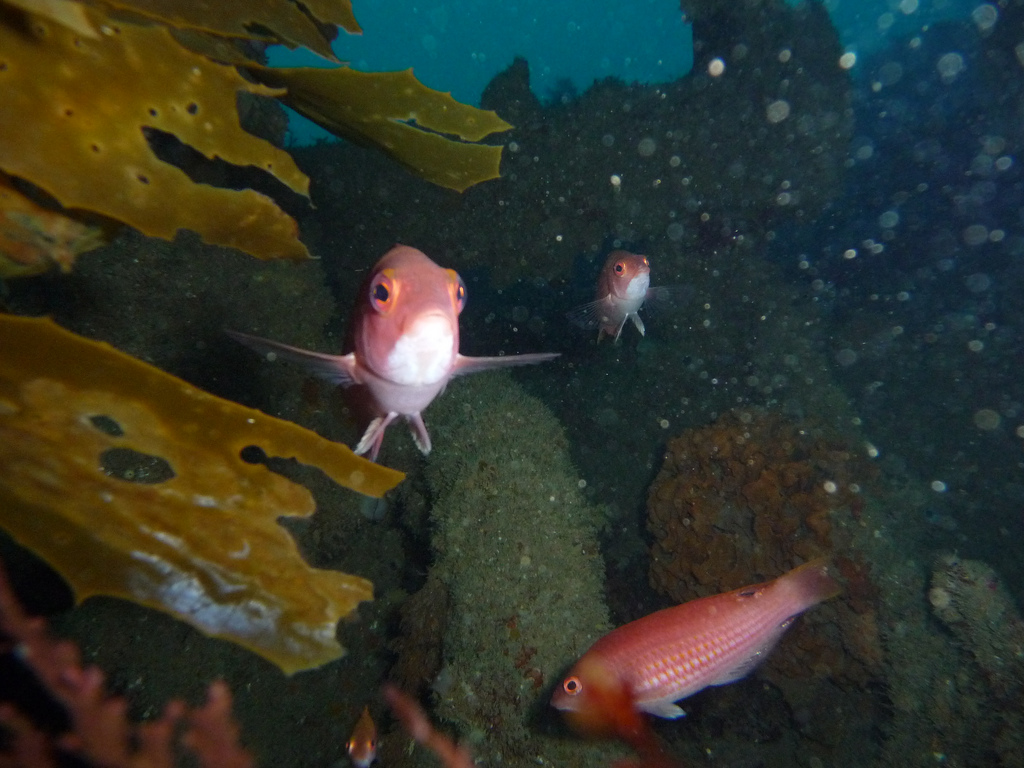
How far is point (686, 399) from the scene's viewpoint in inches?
359

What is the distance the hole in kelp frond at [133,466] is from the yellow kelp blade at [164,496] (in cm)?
307

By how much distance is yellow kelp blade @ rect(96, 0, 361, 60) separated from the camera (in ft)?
7.17

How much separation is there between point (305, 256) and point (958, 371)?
1382 cm

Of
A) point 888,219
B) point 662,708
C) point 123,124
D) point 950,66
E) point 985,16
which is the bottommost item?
point 662,708

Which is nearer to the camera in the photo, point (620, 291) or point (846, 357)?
point (620, 291)

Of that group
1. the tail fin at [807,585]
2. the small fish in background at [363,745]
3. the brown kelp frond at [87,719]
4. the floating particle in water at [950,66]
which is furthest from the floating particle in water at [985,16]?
the small fish in background at [363,745]

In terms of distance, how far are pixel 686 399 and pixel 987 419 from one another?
22.2 ft

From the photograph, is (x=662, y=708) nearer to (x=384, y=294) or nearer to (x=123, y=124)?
(x=384, y=294)

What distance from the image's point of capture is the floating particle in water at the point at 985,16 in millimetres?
12305

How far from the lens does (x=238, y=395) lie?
5488 millimetres

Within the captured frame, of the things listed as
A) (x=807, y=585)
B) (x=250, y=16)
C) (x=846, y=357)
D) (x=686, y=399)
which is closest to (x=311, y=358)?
(x=250, y=16)

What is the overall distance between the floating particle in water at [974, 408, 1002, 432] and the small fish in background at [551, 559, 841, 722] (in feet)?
30.6

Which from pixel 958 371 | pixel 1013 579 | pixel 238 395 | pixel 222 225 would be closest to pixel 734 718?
pixel 1013 579

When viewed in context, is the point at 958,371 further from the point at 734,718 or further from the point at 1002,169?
the point at 734,718
